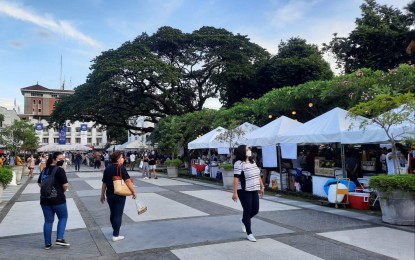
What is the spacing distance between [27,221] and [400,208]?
Result: 827cm

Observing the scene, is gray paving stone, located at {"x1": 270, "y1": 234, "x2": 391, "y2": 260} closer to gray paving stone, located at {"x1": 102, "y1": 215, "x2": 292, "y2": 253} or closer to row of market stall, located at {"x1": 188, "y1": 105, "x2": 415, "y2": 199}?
gray paving stone, located at {"x1": 102, "y1": 215, "x2": 292, "y2": 253}

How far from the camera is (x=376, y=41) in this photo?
31656 mm

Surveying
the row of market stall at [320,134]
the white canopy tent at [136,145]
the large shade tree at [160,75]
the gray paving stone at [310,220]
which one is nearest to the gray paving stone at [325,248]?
the gray paving stone at [310,220]

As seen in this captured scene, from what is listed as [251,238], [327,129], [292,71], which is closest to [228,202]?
[327,129]

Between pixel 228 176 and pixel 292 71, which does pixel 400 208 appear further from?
pixel 292 71

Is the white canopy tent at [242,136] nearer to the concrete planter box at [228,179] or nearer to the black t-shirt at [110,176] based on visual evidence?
the concrete planter box at [228,179]

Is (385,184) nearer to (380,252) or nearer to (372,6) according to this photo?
(380,252)

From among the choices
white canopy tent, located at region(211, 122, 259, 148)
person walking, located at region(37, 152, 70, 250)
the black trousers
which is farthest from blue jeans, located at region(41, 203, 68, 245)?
white canopy tent, located at region(211, 122, 259, 148)

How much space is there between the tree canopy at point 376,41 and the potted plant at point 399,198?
2510 cm

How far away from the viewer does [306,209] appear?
9859 millimetres

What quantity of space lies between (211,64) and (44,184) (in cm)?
3280

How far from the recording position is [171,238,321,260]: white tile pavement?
5.55m

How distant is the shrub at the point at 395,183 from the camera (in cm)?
754

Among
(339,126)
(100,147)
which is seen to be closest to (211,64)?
(339,126)
